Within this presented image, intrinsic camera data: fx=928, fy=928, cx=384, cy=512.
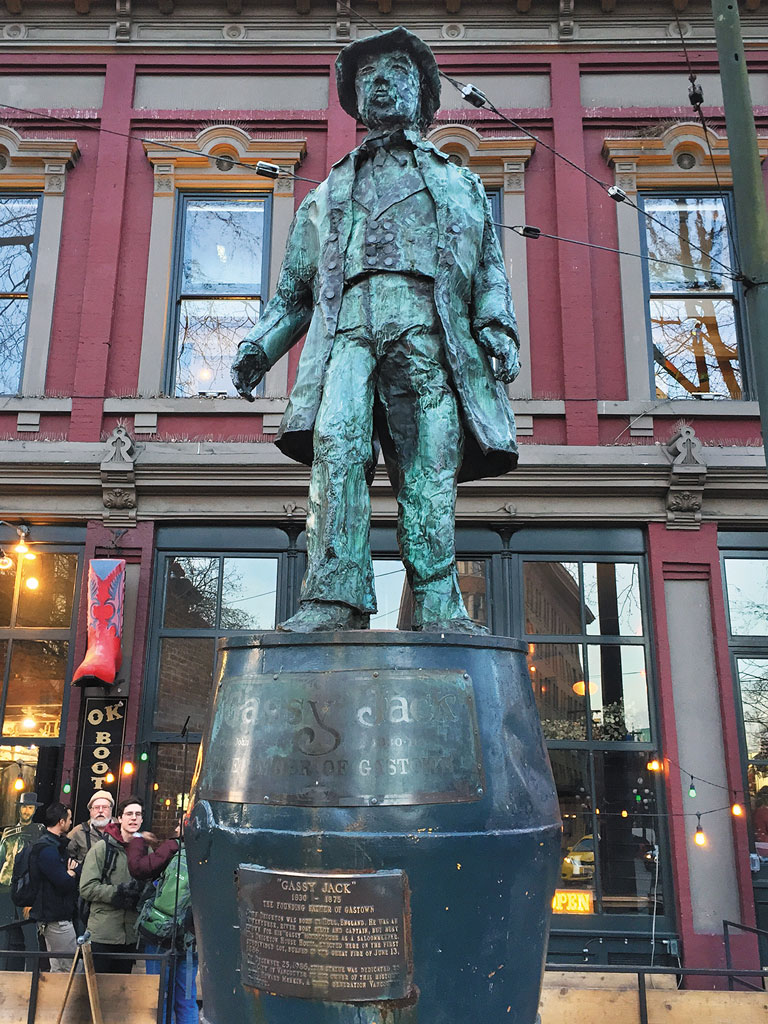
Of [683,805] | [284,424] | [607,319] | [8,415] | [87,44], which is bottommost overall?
[683,805]

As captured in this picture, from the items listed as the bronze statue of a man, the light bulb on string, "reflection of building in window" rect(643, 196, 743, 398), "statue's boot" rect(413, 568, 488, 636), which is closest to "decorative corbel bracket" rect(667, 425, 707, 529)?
"reflection of building in window" rect(643, 196, 743, 398)

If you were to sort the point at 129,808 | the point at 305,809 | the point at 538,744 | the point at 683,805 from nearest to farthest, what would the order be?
1. the point at 305,809
2. the point at 538,744
3. the point at 129,808
4. the point at 683,805

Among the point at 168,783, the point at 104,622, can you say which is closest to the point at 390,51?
the point at 104,622

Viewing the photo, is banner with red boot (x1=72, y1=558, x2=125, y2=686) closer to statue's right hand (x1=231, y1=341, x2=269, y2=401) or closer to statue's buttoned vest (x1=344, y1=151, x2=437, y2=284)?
statue's right hand (x1=231, y1=341, x2=269, y2=401)

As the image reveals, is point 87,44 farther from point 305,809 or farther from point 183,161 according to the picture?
point 305,809

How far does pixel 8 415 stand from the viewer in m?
10.3

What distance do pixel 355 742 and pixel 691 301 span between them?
943 cm

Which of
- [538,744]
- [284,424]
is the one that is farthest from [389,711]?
[284,424]

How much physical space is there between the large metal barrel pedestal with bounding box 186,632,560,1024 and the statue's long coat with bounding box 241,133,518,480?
0.97 meters

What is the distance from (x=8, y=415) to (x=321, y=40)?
589 cm

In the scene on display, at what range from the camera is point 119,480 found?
32.2 ft

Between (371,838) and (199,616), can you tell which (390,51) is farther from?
(199,616)

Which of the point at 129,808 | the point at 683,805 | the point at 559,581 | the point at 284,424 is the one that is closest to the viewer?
the point at 284,424

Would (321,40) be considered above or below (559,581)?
above
